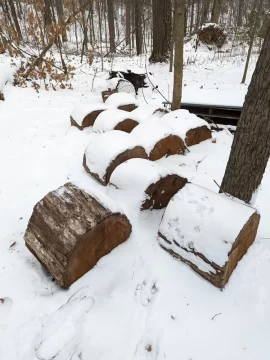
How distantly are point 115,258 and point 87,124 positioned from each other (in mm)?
Answer: 3414

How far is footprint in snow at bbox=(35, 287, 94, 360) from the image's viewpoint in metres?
1.79

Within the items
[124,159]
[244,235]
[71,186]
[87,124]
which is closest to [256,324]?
[244,235]

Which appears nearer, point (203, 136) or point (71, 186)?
point (71, 186)

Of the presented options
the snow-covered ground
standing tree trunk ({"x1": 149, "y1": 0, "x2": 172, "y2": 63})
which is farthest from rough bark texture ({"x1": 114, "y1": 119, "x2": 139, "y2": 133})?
standing tree trunk ({"x1": 149, "y1": 0, "x2": 172, "y2": 63})

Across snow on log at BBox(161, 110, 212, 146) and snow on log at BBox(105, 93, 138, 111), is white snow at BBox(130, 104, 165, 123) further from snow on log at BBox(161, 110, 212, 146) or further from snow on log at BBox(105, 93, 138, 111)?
snow on log at BBox(105, 93, 138, 111)

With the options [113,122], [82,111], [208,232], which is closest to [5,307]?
[208,232]

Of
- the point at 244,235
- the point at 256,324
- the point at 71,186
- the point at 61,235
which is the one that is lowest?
the point at 256,324

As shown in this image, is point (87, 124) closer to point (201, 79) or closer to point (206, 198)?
point (206, 198)

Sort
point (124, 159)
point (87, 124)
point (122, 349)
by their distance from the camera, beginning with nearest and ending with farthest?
point (122, 349) → point (124, 159) → point (87, 124)

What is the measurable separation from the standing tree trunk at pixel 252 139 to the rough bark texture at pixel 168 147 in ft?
4.56

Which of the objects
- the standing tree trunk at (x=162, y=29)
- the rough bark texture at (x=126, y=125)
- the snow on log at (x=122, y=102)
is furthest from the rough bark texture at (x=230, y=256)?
the standing tree trunk at (x=162, y=29)

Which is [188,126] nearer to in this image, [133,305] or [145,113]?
[145,113]

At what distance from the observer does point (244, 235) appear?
2301 mm

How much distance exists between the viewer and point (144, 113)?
4938 millimetres
